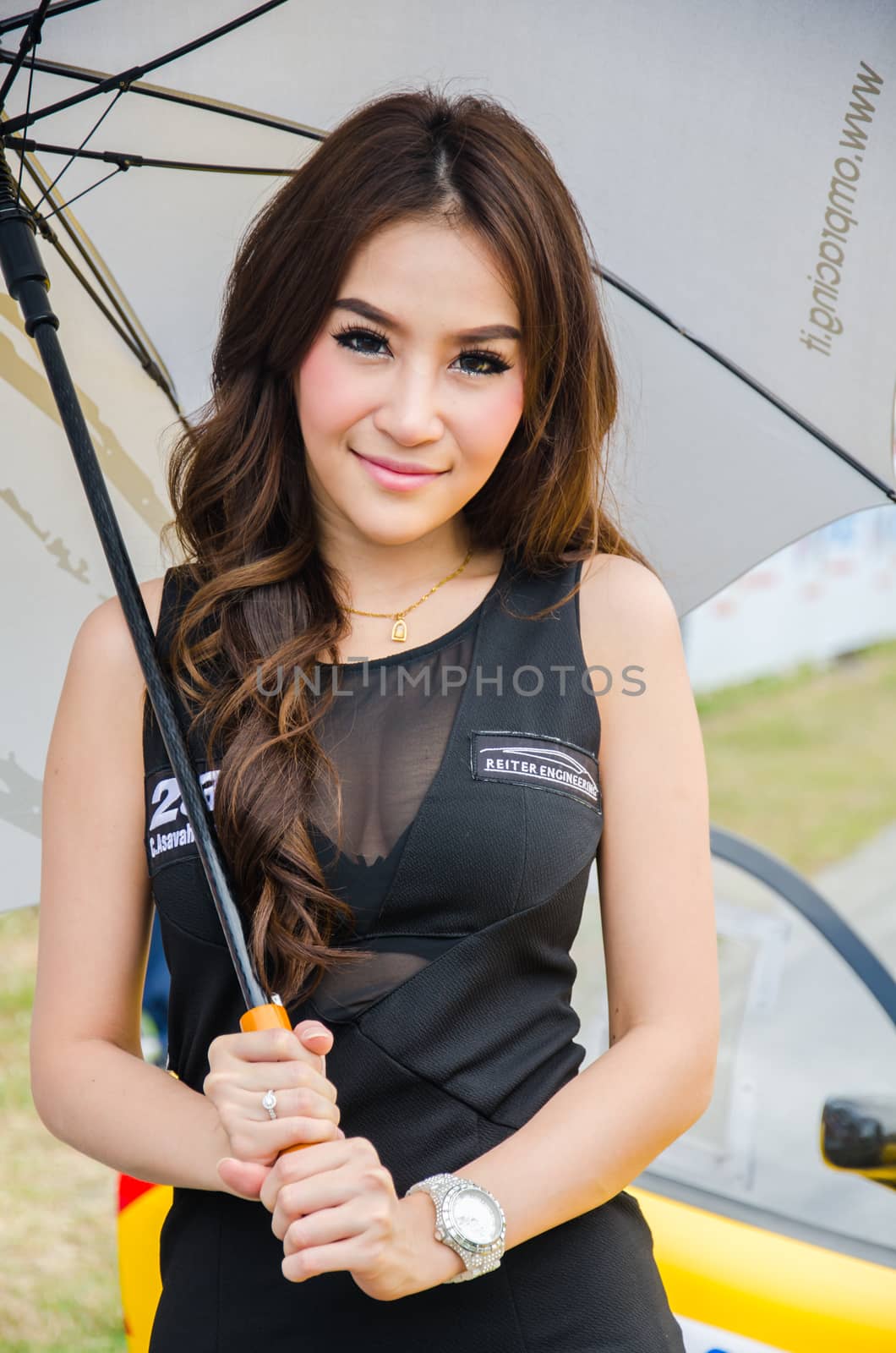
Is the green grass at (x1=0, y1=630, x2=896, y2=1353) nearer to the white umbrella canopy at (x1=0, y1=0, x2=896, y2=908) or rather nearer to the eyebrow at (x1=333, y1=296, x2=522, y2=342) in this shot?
the white umbrella canopy at (x1=0, y1=0, x2=896, y2=908)

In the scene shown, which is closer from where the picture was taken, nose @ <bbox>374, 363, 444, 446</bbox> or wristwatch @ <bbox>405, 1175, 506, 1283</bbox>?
wristwatch @ <bbox>405, 1175, 506, 1283</bbox>

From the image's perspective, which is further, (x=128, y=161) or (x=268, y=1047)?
(x=128, y=161)

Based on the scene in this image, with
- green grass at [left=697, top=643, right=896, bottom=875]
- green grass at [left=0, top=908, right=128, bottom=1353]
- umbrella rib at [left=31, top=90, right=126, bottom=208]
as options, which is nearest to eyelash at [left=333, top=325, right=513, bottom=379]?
umbrella rib at [left=31, top=90, right=126, bottom=208]

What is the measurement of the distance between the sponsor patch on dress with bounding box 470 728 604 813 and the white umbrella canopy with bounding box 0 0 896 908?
62 cm

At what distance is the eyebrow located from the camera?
1724 millimetres

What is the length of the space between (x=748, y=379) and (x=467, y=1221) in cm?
133

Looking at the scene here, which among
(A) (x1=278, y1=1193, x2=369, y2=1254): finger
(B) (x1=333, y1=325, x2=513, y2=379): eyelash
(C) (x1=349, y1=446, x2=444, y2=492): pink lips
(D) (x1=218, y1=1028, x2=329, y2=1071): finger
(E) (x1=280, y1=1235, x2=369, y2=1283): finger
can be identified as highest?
(B) (x1=333, y1=325, x2=513, y2=379): eyelash

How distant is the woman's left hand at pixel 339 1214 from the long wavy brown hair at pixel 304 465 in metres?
0.26

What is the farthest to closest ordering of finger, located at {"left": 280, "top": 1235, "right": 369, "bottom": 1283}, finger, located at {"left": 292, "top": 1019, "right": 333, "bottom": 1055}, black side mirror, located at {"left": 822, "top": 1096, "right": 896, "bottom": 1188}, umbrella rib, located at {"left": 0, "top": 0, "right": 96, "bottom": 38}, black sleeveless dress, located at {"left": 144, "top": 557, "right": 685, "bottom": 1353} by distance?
1. black side mirror, located at {"left": 822, "top": 1096, "right": 896, "bottom": 1188}
2. umbrella rib, located at {"left": 0, "top": 0, "right": 96, "bottom": 38}
3. black sleeveless dress, located at {"left": 144, "top": 557, "right": 685, "bottom": 1353}
4. finger, located at {"left": 292, "top": 1019, "right": 333, "bottom": 1055}
5. finger, located at {"left": 280, "top": 1235, "right": 369, "bottom": 1283}

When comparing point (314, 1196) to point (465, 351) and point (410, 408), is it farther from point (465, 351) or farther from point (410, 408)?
point (465, 351)

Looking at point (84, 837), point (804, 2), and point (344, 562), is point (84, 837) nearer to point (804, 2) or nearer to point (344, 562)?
point (344, 562)

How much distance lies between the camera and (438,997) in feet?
5.44

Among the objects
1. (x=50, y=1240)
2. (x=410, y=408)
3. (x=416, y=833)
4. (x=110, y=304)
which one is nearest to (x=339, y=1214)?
(x=416, y=833)

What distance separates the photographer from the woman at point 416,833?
1.65 metres
